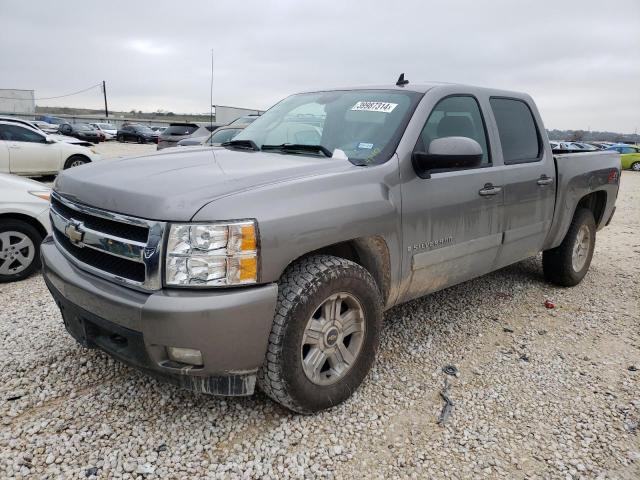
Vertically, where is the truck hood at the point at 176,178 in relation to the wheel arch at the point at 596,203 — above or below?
above

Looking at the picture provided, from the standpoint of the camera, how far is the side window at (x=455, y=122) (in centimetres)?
317

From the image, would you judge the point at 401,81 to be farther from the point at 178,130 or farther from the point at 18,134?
the point at 178,130

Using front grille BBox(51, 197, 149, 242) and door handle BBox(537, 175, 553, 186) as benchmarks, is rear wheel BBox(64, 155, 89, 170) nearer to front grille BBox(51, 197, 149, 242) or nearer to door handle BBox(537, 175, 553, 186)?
front grille BBox(51, 197, 149, 242)

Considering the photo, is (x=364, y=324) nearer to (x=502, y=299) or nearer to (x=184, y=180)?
(x=184, y=180)

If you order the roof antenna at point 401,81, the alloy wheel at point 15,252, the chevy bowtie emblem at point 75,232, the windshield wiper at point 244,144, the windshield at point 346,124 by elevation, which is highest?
the roof antenna at point 401,81

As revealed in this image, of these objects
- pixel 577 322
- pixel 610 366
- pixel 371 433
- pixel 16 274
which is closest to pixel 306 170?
pixel 371 433

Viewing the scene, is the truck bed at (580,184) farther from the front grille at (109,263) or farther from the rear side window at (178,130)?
the rear side window at (178,130)

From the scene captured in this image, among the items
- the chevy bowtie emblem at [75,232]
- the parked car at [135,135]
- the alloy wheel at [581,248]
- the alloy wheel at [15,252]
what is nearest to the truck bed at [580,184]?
the alloy wheel at [581,248]

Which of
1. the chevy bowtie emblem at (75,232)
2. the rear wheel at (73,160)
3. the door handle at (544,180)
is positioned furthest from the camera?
the rear wheel at (73,160)

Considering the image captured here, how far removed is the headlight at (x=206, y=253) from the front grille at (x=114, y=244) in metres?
0.06

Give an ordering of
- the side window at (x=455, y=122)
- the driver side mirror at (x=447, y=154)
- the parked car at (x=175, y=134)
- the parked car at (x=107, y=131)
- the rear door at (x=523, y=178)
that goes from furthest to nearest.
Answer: the parked car at (x=107, y=131)
the parked car at (x=175, y=134)
the rear door at (x=523, y=178)
the side window at (x=455, y=122)
the driver side mirror at (x=447, y=154)

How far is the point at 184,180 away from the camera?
2396 mm

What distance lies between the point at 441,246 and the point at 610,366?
4.99 ft

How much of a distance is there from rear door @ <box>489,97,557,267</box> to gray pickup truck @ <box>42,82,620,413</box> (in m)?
0.03
